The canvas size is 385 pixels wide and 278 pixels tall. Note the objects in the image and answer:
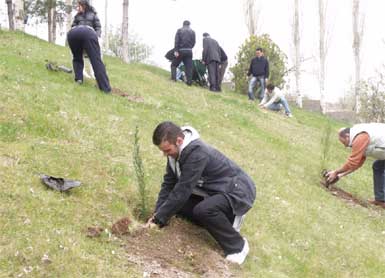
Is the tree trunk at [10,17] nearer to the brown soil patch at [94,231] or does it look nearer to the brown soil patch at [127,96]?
the brown soil patch at [127,96]

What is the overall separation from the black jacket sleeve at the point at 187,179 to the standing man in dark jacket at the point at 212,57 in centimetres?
1306

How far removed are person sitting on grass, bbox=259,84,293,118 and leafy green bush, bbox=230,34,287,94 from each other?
22.0ft

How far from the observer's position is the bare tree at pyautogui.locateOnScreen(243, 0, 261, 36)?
3494 cm

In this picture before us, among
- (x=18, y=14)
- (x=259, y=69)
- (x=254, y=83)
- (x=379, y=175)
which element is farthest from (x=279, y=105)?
(x=18, y=14)

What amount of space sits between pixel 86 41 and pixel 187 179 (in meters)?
5.83

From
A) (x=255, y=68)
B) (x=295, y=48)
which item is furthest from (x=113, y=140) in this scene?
(x=295, y=48)

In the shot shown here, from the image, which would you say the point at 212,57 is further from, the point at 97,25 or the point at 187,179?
the point at 187,179

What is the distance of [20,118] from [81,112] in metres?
1.49

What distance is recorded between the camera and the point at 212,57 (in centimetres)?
1805

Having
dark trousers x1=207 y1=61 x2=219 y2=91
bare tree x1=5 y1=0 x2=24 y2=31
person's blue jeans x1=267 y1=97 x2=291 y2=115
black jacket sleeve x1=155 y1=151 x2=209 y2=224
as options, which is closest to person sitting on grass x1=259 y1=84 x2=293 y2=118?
person's blue jeans x1=267 y1=97 x2=291 y2=115

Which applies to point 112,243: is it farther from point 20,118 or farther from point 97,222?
point 20,118

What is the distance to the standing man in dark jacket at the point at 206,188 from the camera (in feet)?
17.5

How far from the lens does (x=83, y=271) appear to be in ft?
14.6

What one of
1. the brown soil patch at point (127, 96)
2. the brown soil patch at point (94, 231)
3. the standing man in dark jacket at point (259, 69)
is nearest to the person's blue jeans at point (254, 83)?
the standing man in dark jacket at point (259, 69)
